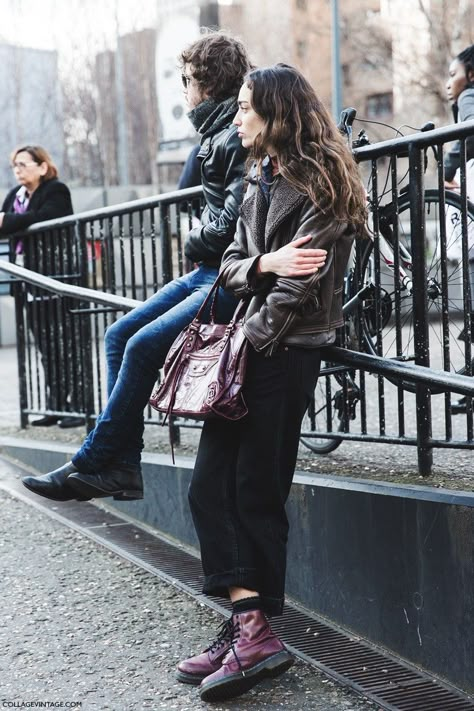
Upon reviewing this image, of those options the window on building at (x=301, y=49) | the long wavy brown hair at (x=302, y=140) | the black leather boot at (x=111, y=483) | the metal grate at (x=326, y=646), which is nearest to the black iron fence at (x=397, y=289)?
the long wavy brown hair at (x=302, y=140)

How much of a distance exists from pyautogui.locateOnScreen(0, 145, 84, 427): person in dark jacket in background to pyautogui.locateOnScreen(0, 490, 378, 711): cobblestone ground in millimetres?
1899

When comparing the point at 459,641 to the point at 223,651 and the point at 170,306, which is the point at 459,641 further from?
the point at 170,306

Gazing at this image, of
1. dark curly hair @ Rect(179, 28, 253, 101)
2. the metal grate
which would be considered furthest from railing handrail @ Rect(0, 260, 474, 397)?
dark curly hair @ Rect(179, 28, 253, 101)

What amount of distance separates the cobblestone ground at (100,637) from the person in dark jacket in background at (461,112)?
6.07 feet

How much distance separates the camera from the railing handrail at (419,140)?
322cm

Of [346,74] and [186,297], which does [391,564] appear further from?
[346,74]

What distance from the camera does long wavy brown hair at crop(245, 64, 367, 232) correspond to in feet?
9.58

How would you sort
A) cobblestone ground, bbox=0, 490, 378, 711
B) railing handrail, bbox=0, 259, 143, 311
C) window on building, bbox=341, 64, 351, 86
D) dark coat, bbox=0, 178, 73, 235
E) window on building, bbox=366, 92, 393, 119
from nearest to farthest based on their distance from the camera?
cobblestone ground, bbox=0, 490, 378, 711
railing handrail, bbox=0, 259, 143, 311
dark coat, bbox=0, 178, 73, 235
window on building, bbox=341, 64, 351, 86
window on building, bbox=366, 92, 393, 119

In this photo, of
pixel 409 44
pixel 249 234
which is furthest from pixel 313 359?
pixel 409 44

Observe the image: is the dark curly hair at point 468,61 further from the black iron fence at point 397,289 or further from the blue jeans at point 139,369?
the blue jeans at point 139,369

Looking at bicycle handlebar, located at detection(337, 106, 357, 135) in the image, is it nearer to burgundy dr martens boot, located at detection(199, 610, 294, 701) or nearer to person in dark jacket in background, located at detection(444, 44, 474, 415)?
person in dark jacket in background, located at detection(444, 44, 474, 415)

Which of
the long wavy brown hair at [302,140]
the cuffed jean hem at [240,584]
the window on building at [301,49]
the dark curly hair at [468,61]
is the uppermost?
the window on building at [301,49]

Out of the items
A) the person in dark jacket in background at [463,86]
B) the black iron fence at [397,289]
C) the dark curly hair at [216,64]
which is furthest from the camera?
the person in dark jacket in background at [463,86]

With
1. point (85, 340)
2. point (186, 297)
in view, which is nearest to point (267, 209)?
point (186, 297)
